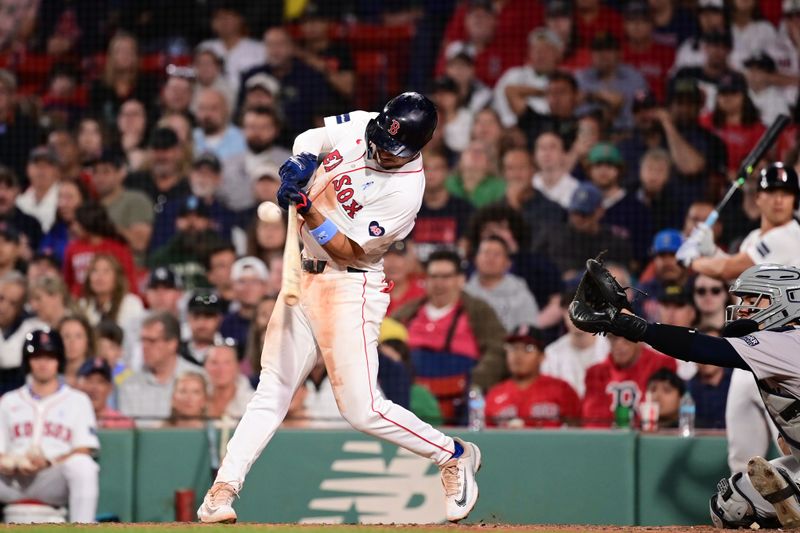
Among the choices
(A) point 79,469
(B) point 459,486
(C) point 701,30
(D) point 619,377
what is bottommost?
(A) point 79,469

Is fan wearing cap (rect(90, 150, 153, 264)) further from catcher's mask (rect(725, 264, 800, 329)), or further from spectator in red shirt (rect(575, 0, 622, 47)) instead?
catcher's mask (rect(725, 264, 800, 329))

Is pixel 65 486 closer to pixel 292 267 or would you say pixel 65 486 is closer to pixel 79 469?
pixel 79 469

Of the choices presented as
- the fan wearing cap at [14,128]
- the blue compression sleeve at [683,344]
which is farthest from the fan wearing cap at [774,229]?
the fan wearing cap at [14,128]

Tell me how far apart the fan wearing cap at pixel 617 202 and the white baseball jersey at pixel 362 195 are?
3523 mm

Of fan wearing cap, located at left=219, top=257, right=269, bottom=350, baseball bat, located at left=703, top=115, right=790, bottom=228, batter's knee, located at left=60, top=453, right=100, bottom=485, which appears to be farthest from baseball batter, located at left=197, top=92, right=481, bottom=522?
fan wearing cap, located at left=219, top=257, right=269, bottom=350

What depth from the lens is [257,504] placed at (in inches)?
269

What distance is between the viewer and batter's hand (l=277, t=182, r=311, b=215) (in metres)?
4.63

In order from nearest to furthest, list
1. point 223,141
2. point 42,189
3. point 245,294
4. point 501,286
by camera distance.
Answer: point 501,286 → point 245,294 → point 42,189 → point 223,141

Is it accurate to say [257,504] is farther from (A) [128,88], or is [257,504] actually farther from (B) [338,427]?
(A) [128,88]

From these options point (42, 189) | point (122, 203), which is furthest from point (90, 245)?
point (42, 189)

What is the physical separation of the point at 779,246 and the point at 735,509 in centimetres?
146

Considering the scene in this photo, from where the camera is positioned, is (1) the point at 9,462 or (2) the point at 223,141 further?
(2) the point at 223,141

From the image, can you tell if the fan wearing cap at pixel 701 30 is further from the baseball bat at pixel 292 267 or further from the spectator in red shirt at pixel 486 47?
the baseball bat at pixel 292 267

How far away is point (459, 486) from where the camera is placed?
4.96 m
